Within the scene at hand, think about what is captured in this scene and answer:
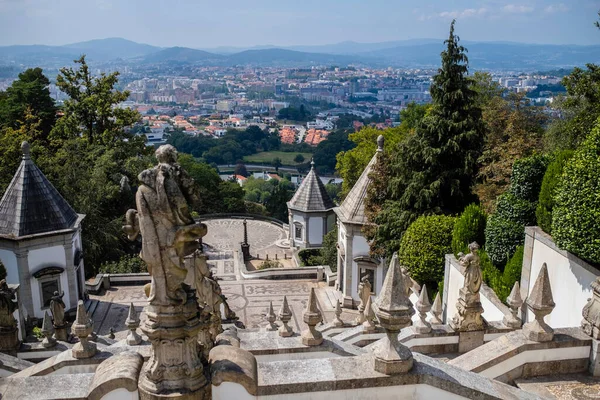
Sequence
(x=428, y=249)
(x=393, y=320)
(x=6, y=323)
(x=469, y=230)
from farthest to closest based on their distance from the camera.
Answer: (x=428, y=249)
(x=469, y=230)
(x=6, y=323)
(x=393, y=320)

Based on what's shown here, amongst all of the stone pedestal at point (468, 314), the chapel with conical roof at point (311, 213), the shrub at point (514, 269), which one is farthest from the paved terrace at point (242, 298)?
the stone pedestal at point (468, 314)

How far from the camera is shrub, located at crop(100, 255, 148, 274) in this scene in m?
27.8

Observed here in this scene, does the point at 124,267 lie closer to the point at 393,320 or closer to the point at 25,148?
the point at 25,148

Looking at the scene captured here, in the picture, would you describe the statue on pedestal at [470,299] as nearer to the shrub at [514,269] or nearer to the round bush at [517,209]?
the shrub at [514,269]

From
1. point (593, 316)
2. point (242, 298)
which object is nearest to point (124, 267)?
point (242, 298)

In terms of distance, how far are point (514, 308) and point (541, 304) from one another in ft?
9.82

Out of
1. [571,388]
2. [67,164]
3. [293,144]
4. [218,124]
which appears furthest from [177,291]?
[218,124]

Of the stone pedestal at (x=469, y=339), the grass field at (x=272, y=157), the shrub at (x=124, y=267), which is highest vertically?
the stone pedestal at (x=469, y=339)

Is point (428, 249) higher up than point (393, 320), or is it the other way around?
point (393, 320)

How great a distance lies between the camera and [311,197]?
34438mm

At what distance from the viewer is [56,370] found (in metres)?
9.08

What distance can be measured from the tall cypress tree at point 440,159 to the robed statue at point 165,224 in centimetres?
1658

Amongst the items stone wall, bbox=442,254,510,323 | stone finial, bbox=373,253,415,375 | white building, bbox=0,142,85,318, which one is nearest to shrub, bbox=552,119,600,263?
stone wall, bbox=442,254,510,323

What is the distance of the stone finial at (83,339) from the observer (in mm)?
9062
